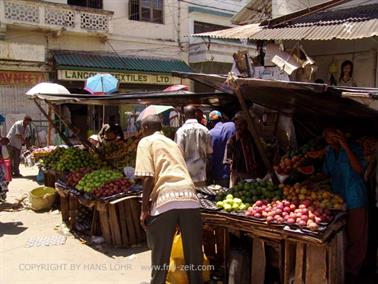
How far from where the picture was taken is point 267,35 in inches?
240

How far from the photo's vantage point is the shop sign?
13.9 m

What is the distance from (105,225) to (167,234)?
7.72ft

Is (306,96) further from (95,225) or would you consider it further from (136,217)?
(95,225)

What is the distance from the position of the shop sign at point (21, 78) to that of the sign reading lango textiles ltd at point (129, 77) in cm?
71

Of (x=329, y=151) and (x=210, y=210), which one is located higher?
(x=329, y=151)

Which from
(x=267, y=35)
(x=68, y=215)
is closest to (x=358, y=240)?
(x=267, y=35)

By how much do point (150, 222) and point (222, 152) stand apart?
2.69m

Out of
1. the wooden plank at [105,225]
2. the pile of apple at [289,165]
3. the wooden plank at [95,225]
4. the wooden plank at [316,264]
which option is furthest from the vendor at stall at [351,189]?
the wooden plank at [95,225]

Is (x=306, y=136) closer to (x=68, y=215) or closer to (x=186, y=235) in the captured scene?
(x=186, y=235)

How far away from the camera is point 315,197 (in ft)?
12.7

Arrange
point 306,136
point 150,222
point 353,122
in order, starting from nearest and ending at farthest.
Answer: point 150,222 → point 353,122 → point 306,136

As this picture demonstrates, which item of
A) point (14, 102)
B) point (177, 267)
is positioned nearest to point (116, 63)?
point (14, 102)

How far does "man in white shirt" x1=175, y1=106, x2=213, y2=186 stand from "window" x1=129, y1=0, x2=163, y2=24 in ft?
42.3

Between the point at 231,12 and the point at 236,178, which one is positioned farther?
the point at 231,12
